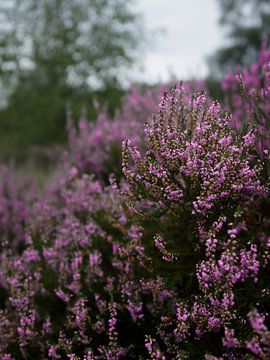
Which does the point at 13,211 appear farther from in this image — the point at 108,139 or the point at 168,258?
the point at 168,258

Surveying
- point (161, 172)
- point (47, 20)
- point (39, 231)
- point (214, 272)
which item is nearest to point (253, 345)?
point (214, 272)

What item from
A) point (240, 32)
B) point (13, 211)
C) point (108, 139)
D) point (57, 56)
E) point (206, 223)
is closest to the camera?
point (206, 223)

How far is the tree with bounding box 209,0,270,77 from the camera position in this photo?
25484mm

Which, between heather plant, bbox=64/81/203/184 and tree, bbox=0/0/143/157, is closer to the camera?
heather plant, bbox=64/81/203/184

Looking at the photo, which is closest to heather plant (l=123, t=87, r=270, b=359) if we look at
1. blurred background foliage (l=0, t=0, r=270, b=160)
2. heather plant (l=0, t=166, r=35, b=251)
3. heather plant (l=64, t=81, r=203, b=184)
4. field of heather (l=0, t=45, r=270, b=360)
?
field of heather (l=0, t=45, r=270, b=360)

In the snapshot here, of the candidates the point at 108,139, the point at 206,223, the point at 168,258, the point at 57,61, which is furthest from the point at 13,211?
the point at 57,61

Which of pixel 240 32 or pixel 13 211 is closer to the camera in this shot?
pixel 13 211

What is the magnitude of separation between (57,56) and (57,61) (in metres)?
0.15

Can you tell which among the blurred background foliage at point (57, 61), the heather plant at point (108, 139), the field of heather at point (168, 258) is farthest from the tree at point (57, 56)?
the field of heather at point (168, 258)

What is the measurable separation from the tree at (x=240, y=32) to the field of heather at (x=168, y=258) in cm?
2209

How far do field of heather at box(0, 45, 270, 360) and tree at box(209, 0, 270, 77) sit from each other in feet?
72.5

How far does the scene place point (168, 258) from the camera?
9.89ft

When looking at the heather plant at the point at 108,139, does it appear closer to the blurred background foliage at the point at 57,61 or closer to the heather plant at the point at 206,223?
the heather plant at the point at 206,223

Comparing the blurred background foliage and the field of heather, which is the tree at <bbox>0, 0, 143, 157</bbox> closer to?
the blurred background foliage
